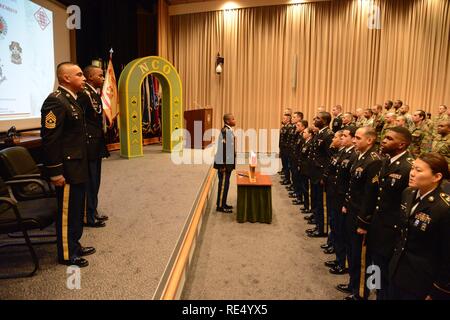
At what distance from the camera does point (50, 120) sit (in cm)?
202

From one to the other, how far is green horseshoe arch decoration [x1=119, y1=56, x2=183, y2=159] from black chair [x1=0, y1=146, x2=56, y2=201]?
343 cm

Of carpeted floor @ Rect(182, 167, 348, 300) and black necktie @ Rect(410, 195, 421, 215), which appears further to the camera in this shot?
carpeted floor @ Rect(182, 167, 348, 300)

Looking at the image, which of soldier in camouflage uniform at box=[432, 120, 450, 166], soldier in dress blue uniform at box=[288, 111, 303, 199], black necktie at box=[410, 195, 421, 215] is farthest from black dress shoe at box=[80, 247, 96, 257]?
soldier in camouflage uniform at box=[432, 120, 450, 166]

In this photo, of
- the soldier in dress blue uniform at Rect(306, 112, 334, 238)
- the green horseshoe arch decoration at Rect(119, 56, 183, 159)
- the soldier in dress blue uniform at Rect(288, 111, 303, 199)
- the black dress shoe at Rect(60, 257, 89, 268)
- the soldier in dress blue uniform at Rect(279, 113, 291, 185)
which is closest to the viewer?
the black dress shoe at Rect(60, 257, 89, 268)

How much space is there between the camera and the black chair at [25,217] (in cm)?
207

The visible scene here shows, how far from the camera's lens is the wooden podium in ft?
26.3

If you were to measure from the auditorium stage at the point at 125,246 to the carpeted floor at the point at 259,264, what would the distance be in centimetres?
45

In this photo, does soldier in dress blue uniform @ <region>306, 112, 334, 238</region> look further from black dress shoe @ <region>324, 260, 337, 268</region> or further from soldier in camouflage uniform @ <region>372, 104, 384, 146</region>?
soldier in camouflage uniform @ <region>372, 104, 384, 146</region>

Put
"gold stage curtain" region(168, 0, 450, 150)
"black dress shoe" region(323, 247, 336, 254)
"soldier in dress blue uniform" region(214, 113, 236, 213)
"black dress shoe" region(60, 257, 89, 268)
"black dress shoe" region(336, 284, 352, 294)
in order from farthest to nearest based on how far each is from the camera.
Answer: "gold stage curtain" region(168, 0, 450, 150) → "soldier in dress blue uniform" region(214, 113, 236, 213) → "black dress shoe" region(323, 247, 336, 254) → "black dress shoe" region(336, 284, 352, 294) → "black dress shoe" region(60, 257, 89, 268)

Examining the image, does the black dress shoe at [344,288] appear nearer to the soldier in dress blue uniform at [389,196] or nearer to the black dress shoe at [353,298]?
the black dress shoe at [353,298]

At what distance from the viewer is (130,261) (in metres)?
2.34

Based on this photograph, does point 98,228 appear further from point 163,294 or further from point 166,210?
point 163,294

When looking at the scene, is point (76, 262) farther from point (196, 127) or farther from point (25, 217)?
point (196, 127)
